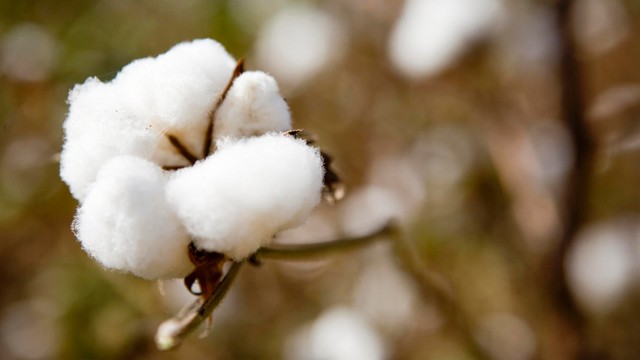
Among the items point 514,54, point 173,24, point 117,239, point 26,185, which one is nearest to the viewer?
point 117,239

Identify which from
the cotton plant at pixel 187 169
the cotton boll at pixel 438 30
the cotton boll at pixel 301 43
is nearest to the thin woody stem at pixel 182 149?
the cotton plant at pixel 187 169

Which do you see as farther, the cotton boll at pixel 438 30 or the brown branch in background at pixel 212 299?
the cotton boll at pixel 438 30

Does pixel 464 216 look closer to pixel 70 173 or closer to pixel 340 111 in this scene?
pixel 340 111

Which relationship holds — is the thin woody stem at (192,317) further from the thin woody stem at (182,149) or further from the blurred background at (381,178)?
the blurred background at (381,178)

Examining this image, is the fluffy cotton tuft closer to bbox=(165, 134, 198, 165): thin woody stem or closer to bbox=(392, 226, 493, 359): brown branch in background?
bbox=(165, 134, 198, 165): thin woody stem

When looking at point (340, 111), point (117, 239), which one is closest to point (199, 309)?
point (117, 239)

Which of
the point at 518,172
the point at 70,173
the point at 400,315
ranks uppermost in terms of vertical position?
the point at 70,173

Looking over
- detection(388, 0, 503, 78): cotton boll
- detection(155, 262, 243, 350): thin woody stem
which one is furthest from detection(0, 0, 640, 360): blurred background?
detection(155, 262, 243, 350): thin woody stem
